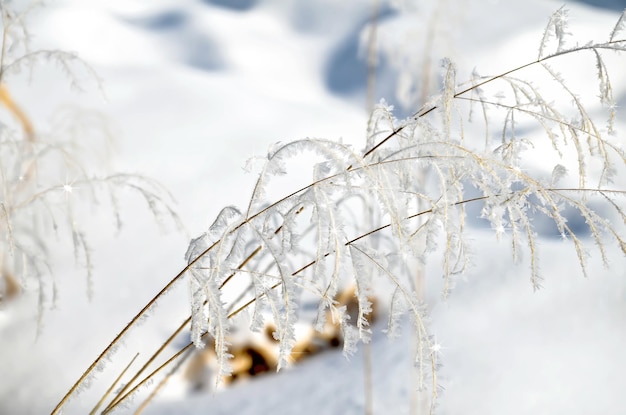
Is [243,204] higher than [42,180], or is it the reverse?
[42,180]

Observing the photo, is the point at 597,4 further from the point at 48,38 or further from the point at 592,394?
the point at 48,38

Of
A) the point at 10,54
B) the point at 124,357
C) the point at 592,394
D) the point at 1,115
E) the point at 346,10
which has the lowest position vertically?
the point at 592,394

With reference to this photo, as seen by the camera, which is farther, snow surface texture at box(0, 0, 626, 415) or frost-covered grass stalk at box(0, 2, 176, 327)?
snow surface texture at box(0, 0, 626, 415)

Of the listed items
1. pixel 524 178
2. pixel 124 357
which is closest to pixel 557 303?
pixel 524 178

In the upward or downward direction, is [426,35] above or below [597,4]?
below

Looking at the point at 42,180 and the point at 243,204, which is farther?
the point at 243,204
